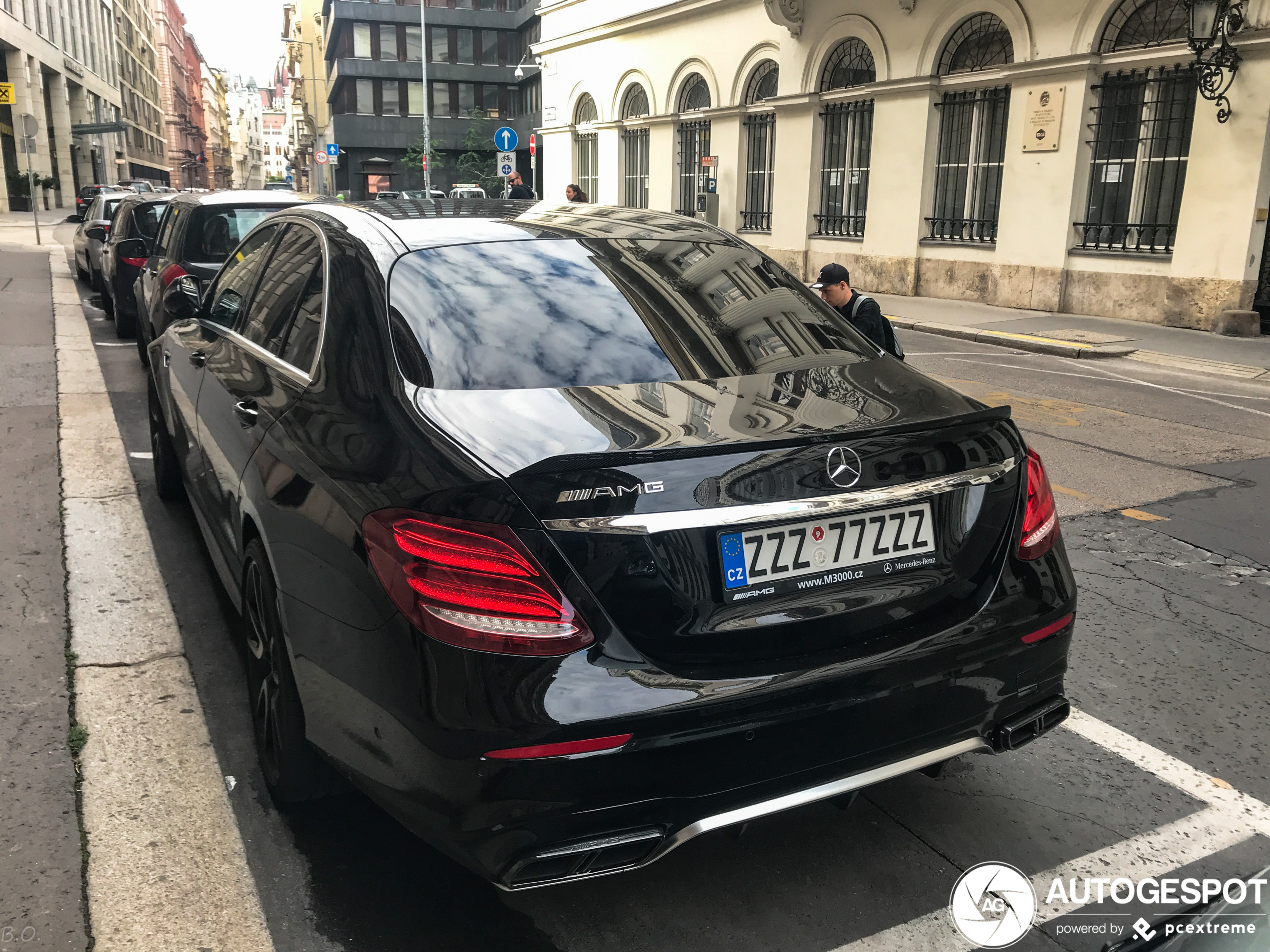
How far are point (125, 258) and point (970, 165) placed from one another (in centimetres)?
1316

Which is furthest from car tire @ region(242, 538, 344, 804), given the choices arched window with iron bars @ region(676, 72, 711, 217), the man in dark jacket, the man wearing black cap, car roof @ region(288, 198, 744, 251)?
arched window with iron bars @ region(676, 72, 711, 217)

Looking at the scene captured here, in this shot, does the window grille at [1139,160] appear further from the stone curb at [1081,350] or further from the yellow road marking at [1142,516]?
the yellow road marking at [1142,516]

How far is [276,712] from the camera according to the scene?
295 centimetres

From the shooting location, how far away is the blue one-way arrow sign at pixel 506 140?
2306cm

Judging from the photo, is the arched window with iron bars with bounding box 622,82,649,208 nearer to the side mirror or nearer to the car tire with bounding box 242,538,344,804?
the side mirror

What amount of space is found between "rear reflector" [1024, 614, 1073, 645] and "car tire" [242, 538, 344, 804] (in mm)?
1814

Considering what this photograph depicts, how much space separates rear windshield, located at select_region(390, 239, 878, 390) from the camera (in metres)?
2.76

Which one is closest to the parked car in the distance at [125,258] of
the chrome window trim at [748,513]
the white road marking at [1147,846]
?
the chrome window trim at [748,513]

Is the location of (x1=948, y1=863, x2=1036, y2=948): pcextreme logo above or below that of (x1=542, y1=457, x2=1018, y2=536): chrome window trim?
below

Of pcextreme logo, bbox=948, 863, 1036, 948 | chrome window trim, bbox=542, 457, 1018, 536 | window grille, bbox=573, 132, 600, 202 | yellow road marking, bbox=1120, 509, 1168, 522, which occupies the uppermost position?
window grille, bbox=573, 132, 600, 202

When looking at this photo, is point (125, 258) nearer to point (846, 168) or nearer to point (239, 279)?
point (239, 279)

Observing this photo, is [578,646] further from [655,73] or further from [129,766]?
[655,73]

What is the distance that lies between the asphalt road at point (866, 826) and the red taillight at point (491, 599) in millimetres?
828

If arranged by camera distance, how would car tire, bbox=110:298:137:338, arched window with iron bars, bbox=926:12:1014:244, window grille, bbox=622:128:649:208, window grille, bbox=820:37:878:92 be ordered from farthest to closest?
window grille, bbox=622:128:649:208
window grille, bbox=820:37:878:92
arched window with iron bars, bbox=926:12:1014:244
car tire, bbox=110:298:137:338
